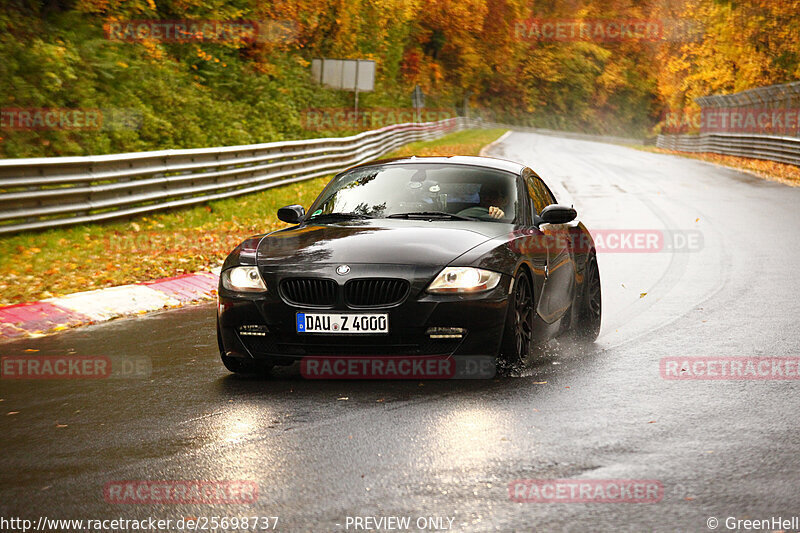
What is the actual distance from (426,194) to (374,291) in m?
1.62

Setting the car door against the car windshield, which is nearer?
the car door

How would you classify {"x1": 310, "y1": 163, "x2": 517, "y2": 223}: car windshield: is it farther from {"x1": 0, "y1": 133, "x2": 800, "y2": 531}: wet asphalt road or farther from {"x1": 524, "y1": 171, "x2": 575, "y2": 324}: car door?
{"x1": 0, "y1": 133, "x2": 800, "y2": 531}: wet asphalt road

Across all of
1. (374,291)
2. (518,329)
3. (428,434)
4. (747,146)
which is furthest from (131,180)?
(747,146)

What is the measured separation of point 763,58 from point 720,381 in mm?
55847

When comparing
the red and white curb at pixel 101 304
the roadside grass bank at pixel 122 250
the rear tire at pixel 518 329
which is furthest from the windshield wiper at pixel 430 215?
the roadside grass bank at pixel 122 250

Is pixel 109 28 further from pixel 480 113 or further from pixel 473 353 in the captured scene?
pixel 480 113

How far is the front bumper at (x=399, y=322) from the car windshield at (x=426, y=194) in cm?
126

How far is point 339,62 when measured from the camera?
132 ft

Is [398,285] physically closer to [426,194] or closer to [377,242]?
[377,242]

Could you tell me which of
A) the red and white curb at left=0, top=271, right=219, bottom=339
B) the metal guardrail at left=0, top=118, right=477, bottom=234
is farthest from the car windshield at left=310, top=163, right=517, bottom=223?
the metal guardrail at left=0, top=118, right=477, bottom=234

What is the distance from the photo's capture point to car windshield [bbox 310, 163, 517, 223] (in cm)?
792

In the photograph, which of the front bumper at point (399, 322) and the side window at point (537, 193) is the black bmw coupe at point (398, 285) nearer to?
the front bumper at point (399, 322)

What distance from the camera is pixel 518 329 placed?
703cm

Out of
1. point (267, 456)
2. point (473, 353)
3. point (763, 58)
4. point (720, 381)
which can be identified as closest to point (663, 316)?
point (720, 381)
